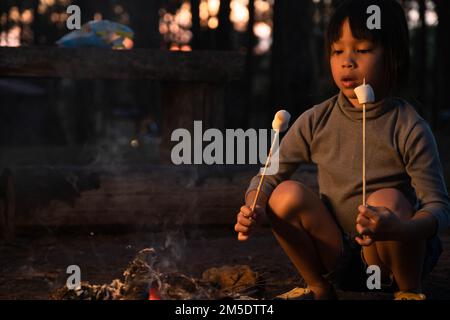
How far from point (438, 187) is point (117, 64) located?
358 centimetres

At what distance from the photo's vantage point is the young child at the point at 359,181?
3.04 meters

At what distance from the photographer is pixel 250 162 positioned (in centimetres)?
600

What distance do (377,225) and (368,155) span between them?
49 centimetres

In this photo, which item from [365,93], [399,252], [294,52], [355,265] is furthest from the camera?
[294,52]

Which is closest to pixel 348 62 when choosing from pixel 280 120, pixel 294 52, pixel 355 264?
pixel 280 120

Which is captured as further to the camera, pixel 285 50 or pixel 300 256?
pixel 285 50

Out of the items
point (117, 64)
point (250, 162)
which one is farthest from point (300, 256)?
point (117, 64)

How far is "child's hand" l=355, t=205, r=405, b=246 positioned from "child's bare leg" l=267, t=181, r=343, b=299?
0.40 metres

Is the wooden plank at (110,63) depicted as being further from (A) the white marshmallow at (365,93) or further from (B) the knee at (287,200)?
(A) the white marshmallow at (365,93)

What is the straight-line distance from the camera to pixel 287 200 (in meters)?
3.14

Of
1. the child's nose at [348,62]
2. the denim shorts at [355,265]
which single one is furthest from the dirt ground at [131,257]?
the child's nose at [348,62]

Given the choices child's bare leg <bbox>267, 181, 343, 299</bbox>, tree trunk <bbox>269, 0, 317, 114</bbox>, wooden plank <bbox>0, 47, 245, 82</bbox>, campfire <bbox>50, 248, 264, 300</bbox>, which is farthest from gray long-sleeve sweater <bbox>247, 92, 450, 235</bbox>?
tree trunk <bbox>269, 0, 317, 114</bbox>

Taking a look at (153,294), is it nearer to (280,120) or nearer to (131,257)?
(280,120)
